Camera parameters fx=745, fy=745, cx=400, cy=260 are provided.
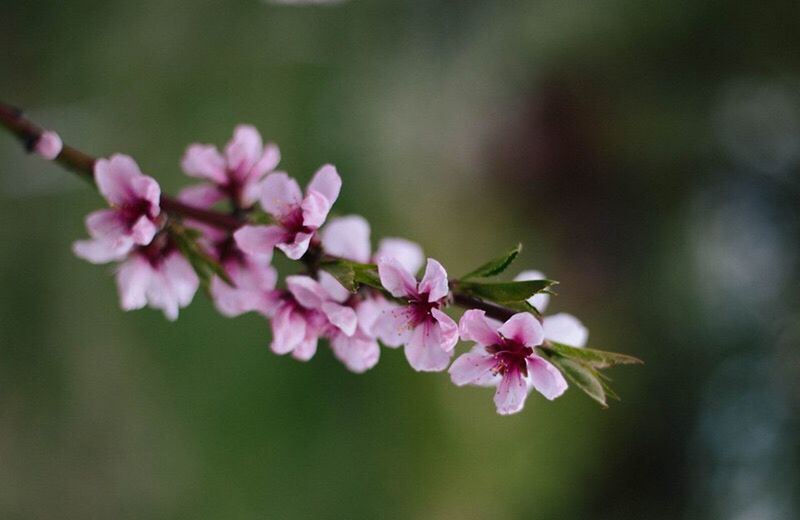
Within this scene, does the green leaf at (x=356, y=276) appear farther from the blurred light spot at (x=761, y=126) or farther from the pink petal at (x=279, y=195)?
the blurred light spot at (x=761, y=126)

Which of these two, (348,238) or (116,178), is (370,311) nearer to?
(348,238)

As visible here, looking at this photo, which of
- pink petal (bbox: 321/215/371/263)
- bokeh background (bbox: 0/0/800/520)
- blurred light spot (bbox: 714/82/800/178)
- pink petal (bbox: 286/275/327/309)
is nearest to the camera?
pink petal (bbox: 286/275/327/309)

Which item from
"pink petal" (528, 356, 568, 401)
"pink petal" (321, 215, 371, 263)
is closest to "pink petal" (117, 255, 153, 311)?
"pink petal" (321, 215, 371, 263)

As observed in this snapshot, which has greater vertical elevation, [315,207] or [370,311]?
[315,207]

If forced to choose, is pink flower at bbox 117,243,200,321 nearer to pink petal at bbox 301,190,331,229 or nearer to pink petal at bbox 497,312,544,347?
pink petal at bbox 301,190,331,229

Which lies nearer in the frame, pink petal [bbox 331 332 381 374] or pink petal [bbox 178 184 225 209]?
pink petal [bbox 331 332 381 374]

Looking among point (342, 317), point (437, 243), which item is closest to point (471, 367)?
point (342, 317)

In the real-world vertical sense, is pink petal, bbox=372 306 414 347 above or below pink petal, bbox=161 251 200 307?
above
